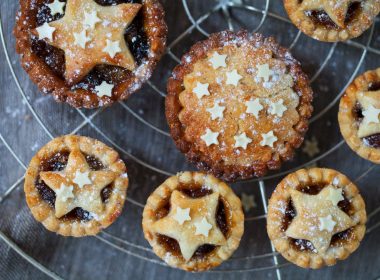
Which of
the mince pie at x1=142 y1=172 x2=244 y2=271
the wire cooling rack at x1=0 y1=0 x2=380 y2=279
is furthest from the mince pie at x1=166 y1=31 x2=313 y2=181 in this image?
the wire cooling rack at x1=0 y1=0 x2=380 y2=279

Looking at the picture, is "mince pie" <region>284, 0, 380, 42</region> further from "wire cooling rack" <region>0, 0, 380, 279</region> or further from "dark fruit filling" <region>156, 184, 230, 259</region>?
"dark fruit filling" <region>156, 184, 230, 259</region>

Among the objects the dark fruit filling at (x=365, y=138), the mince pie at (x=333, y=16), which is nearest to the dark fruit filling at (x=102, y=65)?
the mince pie at (x=333, y=16)

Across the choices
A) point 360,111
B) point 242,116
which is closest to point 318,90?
point 360,111

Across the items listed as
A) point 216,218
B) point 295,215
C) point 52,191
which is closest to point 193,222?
point 216,218

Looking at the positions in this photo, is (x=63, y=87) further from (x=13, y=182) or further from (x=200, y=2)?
(x=200, y=2)

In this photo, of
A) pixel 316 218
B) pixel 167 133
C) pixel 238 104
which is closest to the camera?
pixel 316 218

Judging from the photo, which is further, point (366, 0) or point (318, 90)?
point (318, 90)

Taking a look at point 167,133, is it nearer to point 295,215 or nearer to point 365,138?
point 295,215
